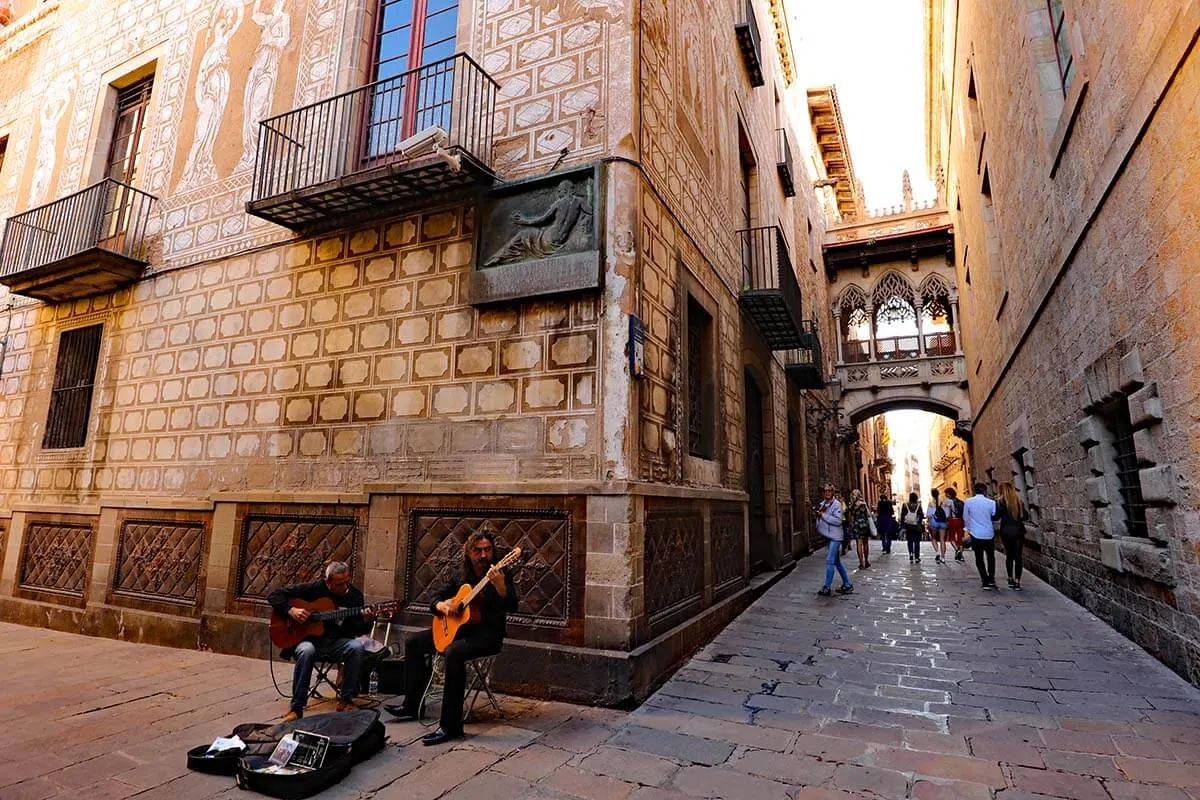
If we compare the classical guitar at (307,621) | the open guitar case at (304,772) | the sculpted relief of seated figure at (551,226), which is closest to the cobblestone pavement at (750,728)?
the open guitar case at (304,772)

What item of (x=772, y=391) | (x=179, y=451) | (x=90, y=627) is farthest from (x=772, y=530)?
(x=90, y=627)

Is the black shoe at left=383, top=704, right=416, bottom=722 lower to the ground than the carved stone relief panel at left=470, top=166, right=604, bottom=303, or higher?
lower

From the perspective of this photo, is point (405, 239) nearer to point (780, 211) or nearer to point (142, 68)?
point (142, 68)

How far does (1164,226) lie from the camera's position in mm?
4414

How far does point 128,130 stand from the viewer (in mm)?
9328

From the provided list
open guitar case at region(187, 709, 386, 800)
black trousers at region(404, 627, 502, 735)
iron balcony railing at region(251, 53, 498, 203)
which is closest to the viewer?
open guitar case at region(187, 709, 386, 800)

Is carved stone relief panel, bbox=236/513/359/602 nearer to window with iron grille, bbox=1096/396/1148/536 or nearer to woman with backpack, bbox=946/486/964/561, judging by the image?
window with iron grille, bbox=1096/396/1148/536

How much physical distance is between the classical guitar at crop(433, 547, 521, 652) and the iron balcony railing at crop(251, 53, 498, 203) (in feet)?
14.1

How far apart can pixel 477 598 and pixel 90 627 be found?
19.9 ft

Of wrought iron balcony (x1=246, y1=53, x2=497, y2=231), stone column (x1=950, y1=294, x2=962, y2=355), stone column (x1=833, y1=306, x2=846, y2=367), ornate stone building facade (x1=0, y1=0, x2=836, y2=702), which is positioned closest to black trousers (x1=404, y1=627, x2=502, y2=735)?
ornate stone building facade (x1=0, y1=0, x2=836, y2=702)

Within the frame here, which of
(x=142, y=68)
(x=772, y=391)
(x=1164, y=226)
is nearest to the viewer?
(x=1164, y=226)

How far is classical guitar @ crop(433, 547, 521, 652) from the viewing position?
4.06m

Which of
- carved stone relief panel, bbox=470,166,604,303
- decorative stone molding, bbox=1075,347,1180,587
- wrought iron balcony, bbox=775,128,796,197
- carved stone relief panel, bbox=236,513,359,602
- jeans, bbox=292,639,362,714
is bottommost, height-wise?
jeans, bbox=292,639,362,714

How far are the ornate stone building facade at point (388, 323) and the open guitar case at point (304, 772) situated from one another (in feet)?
4.65
